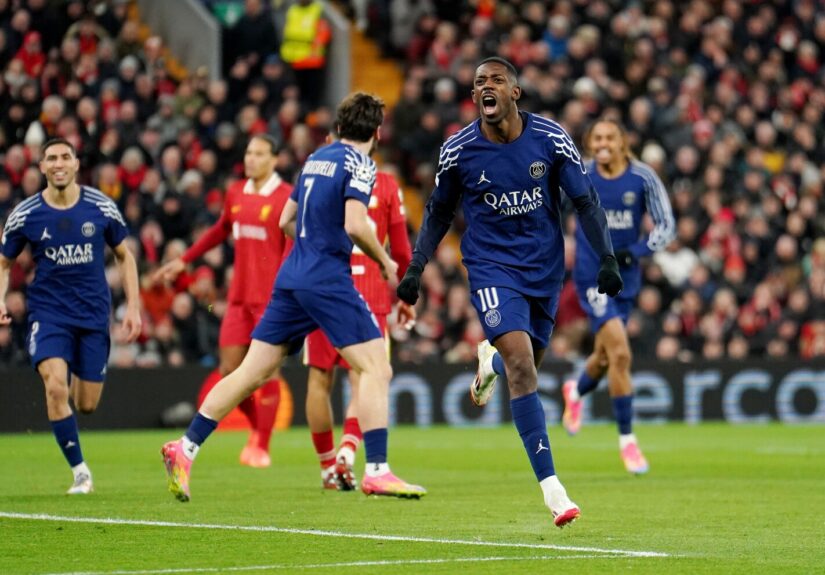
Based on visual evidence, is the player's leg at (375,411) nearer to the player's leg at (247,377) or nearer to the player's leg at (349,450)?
the player's leg at (247,377)

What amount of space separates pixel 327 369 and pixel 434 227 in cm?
333

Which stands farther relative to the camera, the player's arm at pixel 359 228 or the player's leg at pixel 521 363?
the player's arm at pixel 359 228

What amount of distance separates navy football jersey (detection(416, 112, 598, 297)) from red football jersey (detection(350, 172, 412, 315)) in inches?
125

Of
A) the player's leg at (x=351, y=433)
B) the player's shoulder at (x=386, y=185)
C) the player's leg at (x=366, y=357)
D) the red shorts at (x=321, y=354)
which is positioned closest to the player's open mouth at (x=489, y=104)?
the player's leg at (x=366, y=357)

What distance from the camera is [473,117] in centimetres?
2484

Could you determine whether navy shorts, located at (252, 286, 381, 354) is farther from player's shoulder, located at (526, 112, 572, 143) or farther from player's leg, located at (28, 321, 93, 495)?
player's leg, located at (28, 321, 93, 495)

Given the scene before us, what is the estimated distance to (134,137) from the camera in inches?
824

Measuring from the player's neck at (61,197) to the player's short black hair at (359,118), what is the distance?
7.05 ft

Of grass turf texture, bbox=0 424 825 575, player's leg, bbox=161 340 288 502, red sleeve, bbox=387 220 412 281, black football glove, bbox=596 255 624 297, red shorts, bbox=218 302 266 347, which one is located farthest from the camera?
red shorts, bbox=218 302 266 347

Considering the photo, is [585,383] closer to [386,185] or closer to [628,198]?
[628,198]

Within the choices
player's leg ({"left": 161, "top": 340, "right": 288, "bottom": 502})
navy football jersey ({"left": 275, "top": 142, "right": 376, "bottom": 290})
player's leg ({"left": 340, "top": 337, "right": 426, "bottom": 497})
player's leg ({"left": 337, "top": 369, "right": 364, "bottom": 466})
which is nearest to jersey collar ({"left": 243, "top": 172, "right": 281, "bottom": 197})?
player's leg ({"left": 337, "top": 369, "right": 364, "bottom": 466})

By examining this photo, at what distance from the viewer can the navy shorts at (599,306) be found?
1407cm

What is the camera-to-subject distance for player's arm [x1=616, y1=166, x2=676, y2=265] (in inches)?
550

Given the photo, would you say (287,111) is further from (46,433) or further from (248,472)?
(248,472)
